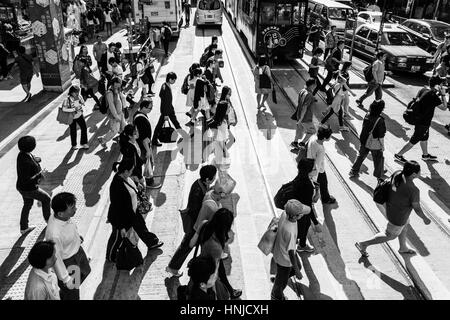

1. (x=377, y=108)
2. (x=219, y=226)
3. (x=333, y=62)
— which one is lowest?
(x=333, y=62)

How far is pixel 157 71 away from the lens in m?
17.5

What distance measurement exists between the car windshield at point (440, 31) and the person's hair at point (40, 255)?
2167 cm

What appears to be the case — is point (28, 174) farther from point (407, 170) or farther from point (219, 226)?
point (407, 170)

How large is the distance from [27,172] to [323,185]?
513 centimetres

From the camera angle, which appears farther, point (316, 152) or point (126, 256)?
point (316, 152)

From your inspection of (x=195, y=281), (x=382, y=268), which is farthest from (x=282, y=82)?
(x=195, y=281)

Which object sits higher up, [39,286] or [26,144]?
[26,144]

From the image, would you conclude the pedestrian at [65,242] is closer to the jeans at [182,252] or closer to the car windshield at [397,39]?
the jeans at [182,252]

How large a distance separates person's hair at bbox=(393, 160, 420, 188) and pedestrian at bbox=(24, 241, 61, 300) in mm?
4628

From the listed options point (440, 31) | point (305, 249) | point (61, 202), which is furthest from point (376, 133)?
point (440, 31)

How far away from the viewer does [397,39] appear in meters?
18.2
